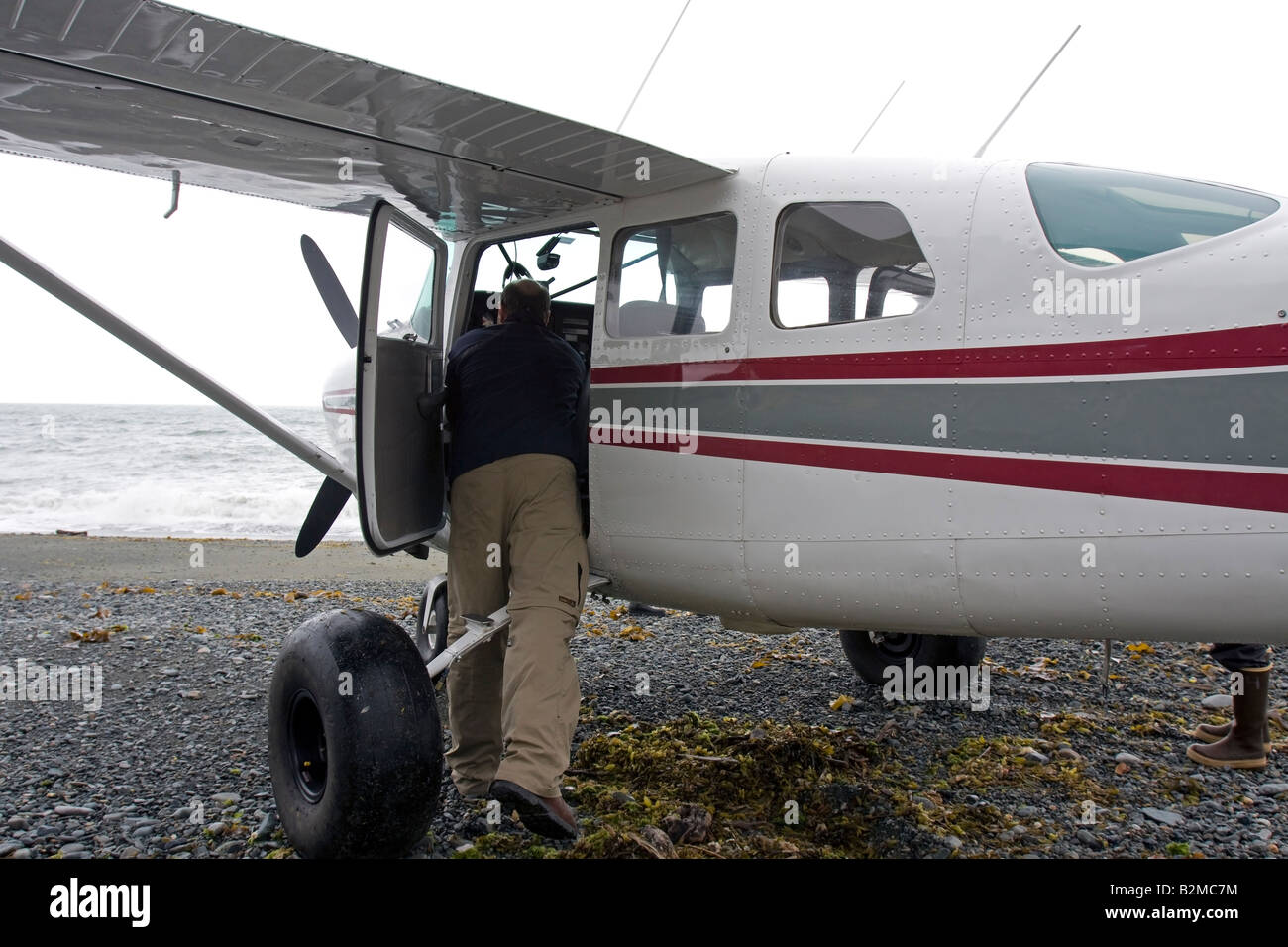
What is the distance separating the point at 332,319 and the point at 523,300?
7.00 ft

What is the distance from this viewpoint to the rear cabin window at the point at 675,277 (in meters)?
3.90

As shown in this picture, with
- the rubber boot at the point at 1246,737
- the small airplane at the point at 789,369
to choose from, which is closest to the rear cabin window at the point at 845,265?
the small airplane at the point at 789,369

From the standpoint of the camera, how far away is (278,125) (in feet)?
11.8

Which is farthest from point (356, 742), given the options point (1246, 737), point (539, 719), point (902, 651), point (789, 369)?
point (1246, 737)

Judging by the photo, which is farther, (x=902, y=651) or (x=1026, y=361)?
(x=902, y=651)

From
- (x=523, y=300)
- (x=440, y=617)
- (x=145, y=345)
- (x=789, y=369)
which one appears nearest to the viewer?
(x=789, y=369)

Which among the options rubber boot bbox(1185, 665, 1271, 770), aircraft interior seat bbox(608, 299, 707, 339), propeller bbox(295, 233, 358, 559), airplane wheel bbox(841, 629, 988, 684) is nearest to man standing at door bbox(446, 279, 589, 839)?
aircraft interior seat bbox(608, 299, 707, 339)

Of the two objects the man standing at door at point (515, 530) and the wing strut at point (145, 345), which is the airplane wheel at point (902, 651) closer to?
the man standing at door at point (515, 530)

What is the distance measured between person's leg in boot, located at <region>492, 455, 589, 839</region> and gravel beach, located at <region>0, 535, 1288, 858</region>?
18.2 inches

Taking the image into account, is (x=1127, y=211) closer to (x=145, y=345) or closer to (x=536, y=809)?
(x=536, y=809)

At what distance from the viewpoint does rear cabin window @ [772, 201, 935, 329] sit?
11.4 ft

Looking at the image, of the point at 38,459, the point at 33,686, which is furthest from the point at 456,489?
the point at 38,459

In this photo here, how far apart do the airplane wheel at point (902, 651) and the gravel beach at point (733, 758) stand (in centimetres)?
21
